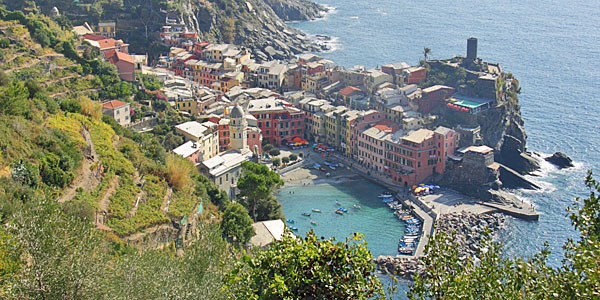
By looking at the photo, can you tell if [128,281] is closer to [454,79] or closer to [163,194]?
[163,194]

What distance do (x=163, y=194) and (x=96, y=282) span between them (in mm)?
19719

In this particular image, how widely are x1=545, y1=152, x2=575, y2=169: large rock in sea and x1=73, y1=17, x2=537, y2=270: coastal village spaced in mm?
6224

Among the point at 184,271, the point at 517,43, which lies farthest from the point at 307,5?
the point at 184,271

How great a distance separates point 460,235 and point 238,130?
21.6 metres

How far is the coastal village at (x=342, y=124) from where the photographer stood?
54562 millimetres

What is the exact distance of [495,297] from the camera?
13.2 m

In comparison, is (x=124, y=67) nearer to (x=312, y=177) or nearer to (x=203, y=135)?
(x=203, y=135)

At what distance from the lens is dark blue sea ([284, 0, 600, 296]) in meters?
57.3

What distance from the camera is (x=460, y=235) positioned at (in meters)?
49.8

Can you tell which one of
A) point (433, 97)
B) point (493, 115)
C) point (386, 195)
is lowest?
point (386, 195)

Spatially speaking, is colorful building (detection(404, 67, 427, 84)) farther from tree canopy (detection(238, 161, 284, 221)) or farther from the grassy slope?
the grassy slope

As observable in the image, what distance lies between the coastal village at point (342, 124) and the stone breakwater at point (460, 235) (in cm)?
22

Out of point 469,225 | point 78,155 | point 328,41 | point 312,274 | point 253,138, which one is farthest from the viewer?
point 328,41

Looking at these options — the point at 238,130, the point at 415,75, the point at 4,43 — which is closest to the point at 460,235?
the point at 238,130
